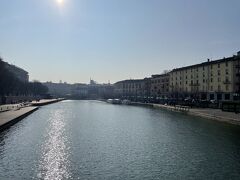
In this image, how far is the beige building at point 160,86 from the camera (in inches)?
6190

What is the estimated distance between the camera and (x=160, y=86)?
16688 centimetres

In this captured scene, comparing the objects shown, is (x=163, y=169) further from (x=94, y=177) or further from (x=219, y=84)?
(x=219, y=84)

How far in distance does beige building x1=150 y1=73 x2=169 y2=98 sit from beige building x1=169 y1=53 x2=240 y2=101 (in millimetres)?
18207

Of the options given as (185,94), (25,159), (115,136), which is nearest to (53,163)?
(25,159)

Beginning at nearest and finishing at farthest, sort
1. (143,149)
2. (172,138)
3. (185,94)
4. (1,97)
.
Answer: (143,149), (172,138), (1,97), (185,94)

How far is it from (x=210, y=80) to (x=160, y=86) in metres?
57.8

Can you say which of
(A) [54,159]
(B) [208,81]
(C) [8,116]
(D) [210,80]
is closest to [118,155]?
(A) [54,159]

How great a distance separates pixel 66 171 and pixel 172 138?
18085 mm

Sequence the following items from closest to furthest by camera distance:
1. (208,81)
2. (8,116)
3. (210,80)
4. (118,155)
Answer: (118,155) < (8,116) < (210,80) < (208,81)

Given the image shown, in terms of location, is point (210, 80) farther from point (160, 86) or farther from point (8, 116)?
point (8, 116)

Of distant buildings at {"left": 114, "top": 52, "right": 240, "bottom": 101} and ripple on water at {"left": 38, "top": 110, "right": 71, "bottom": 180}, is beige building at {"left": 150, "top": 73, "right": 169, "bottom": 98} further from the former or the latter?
ripple on water at {"left": 38, "top": 110, "right": 71, "bottom": 180}

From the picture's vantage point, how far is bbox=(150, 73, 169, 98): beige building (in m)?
157

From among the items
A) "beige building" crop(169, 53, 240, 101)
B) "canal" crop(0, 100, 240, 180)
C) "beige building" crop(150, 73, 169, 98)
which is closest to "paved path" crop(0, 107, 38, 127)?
"canal" crop(0, 100, 240, 180)

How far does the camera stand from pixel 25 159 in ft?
85.5
